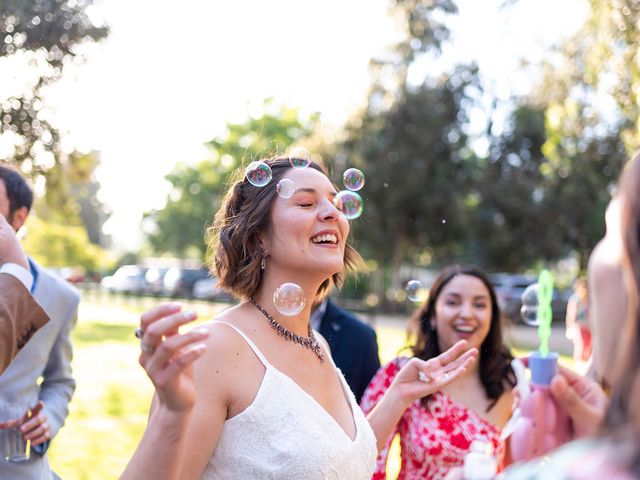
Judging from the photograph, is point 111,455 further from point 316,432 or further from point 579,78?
point 579,78

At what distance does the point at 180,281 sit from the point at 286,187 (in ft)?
110

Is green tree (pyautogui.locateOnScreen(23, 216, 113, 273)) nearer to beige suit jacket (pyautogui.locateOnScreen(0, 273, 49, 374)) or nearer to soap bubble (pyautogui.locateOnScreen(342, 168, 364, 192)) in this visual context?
soap bubble (pyautogui.locateOnScreen(342, 168, 364, 192))

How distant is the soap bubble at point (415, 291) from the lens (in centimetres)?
412

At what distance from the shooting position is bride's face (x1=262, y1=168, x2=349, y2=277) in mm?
2555

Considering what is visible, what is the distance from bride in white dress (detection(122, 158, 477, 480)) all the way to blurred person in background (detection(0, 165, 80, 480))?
0.92 meters

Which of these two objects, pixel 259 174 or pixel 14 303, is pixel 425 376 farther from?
pixel 14 303

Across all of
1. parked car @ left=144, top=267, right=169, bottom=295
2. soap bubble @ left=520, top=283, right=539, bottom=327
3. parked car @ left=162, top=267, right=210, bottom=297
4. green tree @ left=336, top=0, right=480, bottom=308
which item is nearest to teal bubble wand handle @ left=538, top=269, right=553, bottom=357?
soap bubble @ left=520, top=283, right=539, bottom=327

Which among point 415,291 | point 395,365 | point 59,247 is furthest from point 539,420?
point 59,247

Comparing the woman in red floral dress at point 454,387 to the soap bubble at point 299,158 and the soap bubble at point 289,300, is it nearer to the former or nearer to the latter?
the soap bubble at point 289,300

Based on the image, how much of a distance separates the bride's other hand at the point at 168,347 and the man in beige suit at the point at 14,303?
1.18m

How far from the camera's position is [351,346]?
404 centimetres

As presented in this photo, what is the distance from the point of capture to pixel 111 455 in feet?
23.7

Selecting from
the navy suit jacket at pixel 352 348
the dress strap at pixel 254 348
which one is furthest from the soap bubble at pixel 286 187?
the navy suit jacket at pixel 352 348

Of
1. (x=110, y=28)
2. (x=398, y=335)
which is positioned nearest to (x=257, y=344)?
(x=110, y=28)
